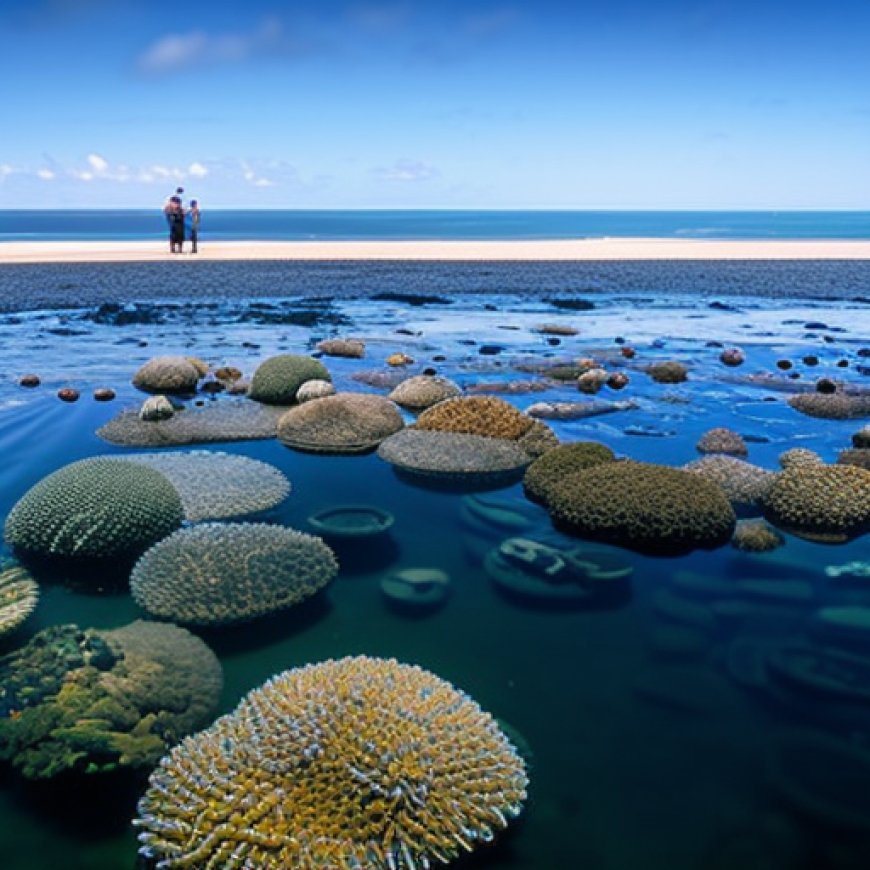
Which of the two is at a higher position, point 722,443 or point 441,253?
point 441,253

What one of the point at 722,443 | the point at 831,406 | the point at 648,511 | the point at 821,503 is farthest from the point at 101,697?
the point at 831,406

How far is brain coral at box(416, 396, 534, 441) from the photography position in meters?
13.4

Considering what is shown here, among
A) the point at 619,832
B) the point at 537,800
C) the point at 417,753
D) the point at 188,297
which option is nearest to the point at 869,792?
the point at 619,832

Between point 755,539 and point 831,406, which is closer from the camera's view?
point 755,539

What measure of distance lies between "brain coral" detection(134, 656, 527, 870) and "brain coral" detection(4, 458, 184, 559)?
3.83m

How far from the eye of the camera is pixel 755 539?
948 centimetres

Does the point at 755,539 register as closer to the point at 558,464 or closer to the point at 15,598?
the point at 558,464

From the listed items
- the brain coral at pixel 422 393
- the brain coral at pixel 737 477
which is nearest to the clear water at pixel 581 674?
the brain coral at pixel 737 477

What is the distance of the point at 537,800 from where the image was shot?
5.50 metres

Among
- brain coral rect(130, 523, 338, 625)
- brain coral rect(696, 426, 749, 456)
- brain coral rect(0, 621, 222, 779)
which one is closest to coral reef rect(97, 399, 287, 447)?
brain coral rect(130, 523, 338, 625)

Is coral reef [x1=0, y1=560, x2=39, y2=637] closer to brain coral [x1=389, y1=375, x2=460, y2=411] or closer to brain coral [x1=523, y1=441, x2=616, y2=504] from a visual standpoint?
brain coral [x1=523, y1=441, x2=616, y2=504]

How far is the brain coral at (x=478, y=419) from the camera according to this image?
13.4 meters

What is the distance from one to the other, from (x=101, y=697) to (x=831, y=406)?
14.6 metres

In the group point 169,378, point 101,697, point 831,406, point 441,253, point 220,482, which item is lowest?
point 101,697
